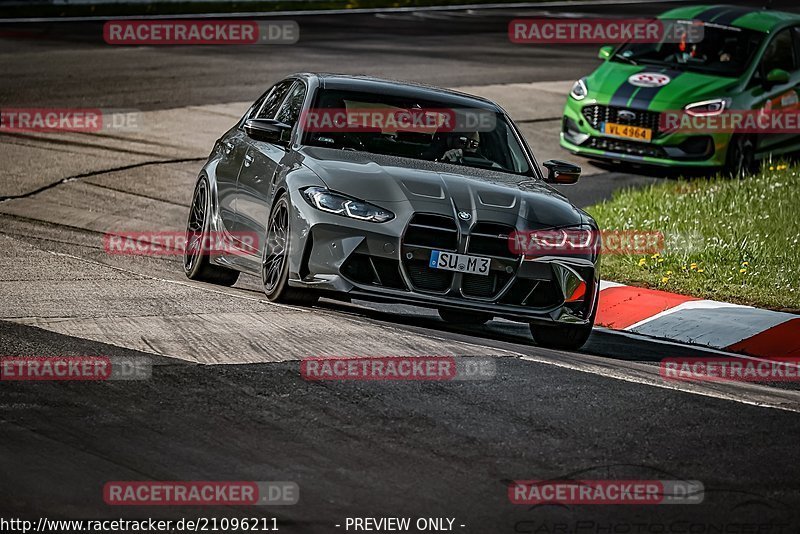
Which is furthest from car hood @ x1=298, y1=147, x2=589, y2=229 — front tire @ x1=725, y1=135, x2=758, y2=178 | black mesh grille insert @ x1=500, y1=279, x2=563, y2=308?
front tire @ x1=725, y1=135, x2=758, y2=178

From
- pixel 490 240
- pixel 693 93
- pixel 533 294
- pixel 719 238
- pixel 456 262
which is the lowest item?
pixel 719 238

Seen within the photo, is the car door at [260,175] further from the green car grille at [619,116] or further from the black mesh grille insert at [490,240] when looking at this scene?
the green car grille at [619,116]

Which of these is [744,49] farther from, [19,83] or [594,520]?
[594,520]

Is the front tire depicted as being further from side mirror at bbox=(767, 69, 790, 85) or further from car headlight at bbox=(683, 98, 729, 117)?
side mirror at bbox=(767, 69, 790, 85)

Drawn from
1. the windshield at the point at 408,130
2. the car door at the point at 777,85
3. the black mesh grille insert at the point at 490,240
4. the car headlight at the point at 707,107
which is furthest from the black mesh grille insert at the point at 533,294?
the car door at the point at 777,85

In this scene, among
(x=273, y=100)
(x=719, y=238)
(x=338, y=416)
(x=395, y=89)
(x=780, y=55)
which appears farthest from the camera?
(x=780, y=55)

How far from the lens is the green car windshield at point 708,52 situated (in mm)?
17328

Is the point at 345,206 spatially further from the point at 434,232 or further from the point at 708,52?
the point at 708,52

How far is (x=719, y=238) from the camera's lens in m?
12.6

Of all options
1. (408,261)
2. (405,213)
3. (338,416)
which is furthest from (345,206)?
(338,416)

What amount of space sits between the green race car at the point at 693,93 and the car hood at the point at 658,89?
11 mm

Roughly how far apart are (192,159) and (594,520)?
11009mm

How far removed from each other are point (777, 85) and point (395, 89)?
8.74 metres

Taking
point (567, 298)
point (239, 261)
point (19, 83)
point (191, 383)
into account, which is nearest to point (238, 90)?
point (19, 83)
